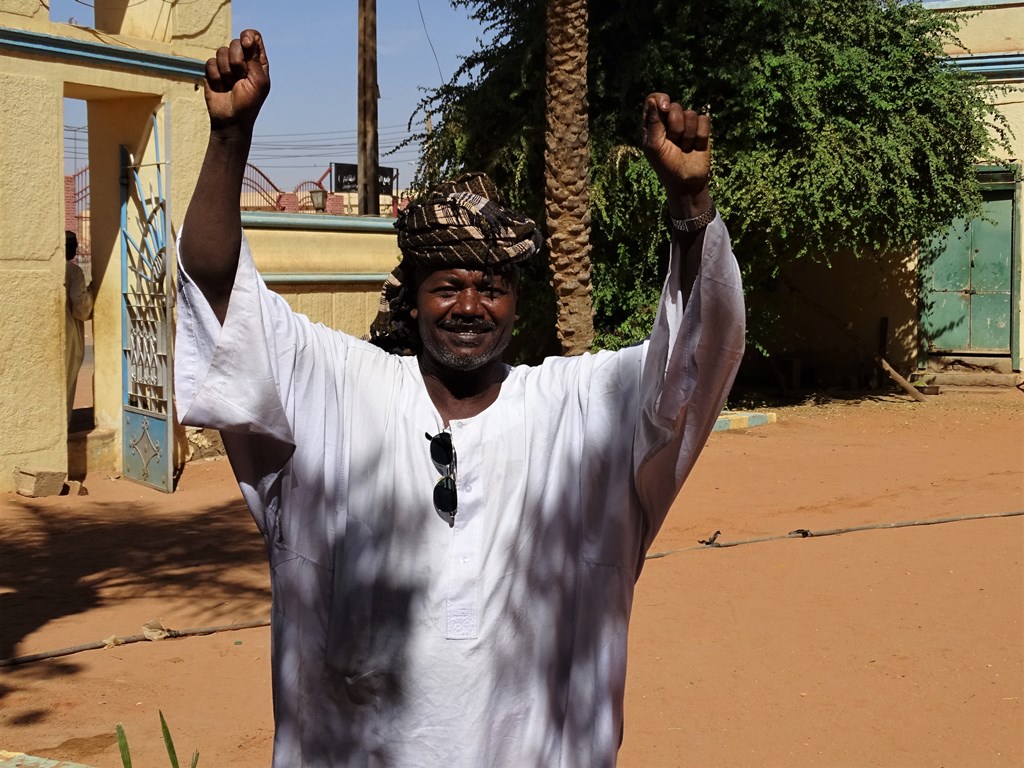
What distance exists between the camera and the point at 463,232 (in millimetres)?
2305

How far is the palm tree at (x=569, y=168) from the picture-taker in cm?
1102

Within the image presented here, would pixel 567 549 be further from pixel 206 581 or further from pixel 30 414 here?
pixel 30 414

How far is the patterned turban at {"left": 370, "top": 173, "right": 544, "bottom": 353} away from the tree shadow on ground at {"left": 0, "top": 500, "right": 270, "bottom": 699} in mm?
4073

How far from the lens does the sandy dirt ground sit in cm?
480

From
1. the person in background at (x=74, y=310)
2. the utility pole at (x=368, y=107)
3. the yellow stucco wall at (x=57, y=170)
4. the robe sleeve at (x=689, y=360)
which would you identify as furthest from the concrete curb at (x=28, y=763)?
the utility pole at (x=368, y=107)

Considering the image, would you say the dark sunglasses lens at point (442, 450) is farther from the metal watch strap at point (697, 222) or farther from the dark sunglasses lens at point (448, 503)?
the metal watch strap at point (697, 222)

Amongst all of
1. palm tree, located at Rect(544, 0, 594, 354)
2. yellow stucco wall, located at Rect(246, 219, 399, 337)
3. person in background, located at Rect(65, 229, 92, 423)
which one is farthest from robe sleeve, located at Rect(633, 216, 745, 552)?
yellow stucco wall, located at Rect(246, 219, 399, 337)

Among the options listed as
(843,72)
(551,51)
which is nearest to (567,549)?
(551,51)

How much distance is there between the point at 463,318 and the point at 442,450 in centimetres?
26

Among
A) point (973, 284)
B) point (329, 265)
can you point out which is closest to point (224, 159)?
point (329, 265)

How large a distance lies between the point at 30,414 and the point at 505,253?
331 inches

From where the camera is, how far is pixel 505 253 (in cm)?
232

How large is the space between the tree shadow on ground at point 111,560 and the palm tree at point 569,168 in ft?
12.4

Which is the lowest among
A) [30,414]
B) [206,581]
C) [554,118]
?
[206,581]
